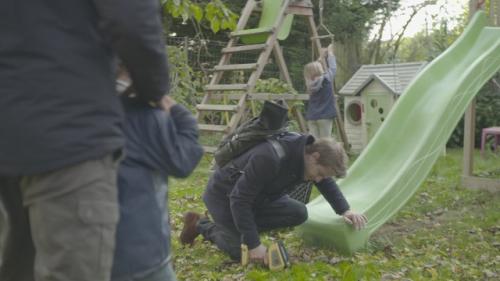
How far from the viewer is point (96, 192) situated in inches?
58.1

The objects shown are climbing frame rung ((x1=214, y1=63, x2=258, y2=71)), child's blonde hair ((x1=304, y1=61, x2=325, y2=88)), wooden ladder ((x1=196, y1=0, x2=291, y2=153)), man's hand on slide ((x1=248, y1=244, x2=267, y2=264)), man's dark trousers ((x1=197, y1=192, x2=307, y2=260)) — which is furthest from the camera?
climbing frame rung ((x1=214, y1=63, x2=258, y2=71))

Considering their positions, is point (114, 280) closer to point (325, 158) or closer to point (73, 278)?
point (73, 278)

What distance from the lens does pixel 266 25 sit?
8.16 meters

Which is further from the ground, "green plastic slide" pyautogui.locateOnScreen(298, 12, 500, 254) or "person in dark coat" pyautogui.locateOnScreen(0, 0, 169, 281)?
"person in dark coat" pyautogui.locateOnScreen(0, 0, 169, 281)

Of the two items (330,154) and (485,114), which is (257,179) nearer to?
(330,154)

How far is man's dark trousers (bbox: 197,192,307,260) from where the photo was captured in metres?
3.64

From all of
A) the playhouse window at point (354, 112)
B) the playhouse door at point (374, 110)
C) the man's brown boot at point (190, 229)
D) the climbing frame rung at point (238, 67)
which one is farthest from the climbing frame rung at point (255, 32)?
the man's brown boot at point (190, 229)

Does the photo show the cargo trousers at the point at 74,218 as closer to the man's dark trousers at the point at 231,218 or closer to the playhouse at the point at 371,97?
the man's dark trousers at the point at 231,218

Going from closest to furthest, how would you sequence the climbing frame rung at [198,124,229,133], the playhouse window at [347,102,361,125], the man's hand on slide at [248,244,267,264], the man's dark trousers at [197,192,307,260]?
the man's hand on slide at [248,244,267,264] < the man's dark trousers at [197,192,307,260] < the climbing frame rung at [198,124,229,133] < the playhouse window at [347,102,361,125]

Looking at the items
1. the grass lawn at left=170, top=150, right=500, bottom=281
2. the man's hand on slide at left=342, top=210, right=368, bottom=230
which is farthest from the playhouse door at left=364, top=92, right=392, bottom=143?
the man's hand on slide at left=342, top=210, right=368, bottom=230

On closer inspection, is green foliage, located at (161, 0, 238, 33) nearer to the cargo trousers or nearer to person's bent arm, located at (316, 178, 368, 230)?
person's bent arm, located at (316, 178, 368, 230)

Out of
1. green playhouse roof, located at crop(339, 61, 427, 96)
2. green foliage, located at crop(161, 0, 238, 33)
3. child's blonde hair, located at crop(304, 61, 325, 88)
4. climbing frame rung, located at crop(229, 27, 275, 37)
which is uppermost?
green foliage, located at crop(161, 0, 238, 33)

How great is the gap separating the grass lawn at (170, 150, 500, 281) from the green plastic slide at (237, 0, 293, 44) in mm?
3080

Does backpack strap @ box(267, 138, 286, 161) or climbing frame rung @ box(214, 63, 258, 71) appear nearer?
backpack strap @ box(267, 138, 286, 161)
